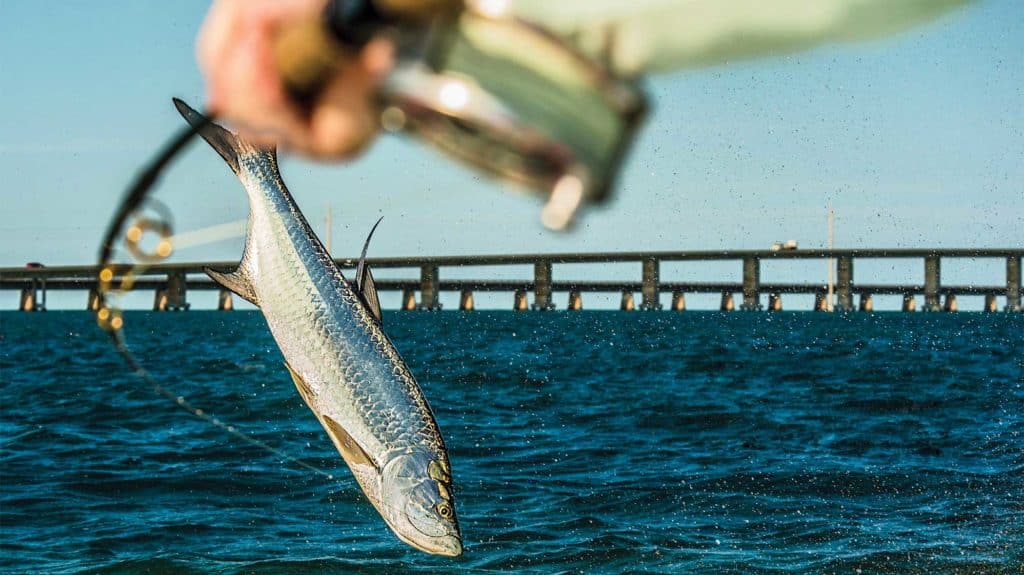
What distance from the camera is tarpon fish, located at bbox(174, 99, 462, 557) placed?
4.28 meters

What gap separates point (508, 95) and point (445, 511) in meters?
4.28

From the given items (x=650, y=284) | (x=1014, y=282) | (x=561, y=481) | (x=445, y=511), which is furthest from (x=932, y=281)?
(x=445, y=511)

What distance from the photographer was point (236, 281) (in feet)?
13.8

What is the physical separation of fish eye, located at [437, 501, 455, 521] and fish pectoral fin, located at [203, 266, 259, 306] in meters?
1.44

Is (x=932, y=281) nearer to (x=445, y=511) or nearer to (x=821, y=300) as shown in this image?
(x=821, y=300)

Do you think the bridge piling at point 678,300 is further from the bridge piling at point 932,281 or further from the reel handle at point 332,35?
the reel handle at point 332,35

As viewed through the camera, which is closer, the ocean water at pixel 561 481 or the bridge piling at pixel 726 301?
the ocean water at pixel 561 481

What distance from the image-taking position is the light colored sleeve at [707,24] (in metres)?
1.25

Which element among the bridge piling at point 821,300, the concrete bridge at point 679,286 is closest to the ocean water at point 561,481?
the concrete bridge at point 679,286

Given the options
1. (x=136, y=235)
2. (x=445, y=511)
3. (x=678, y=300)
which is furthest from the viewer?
(x=678, y=300)

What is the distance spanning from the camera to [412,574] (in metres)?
10.7

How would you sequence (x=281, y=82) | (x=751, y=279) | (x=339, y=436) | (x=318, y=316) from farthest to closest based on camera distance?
(x=751, y=279) < (x=339, y=436) < (x=318, y=316) < (x=281, y=82)

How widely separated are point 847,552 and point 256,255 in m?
8.43

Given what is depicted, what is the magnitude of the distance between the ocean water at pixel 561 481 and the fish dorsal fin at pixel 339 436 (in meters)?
1.06
